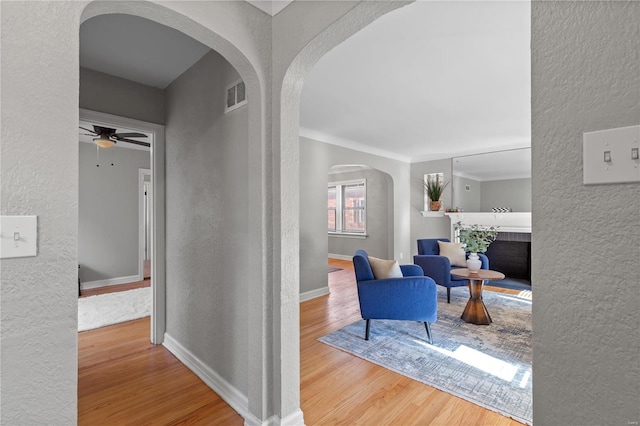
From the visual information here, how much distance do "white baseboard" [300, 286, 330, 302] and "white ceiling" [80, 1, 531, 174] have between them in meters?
2.45

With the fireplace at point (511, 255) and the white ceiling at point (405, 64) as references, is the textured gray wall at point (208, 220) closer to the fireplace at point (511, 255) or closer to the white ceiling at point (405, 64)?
the white ceiling at point (405, 64)

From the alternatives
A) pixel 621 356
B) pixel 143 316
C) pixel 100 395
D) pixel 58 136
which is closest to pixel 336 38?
pixel 58 136

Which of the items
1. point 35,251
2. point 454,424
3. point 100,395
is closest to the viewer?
point 35,251

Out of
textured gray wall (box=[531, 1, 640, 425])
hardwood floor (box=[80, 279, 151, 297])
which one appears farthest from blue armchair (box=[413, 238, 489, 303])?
hardwood floor (box=[80, 279, 151, 297])

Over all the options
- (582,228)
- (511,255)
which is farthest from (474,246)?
(582,228)

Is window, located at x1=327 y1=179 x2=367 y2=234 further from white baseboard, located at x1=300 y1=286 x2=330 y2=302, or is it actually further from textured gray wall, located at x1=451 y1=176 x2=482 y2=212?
white baseboard, located at x1=300 y1=286 x2=330 y2=302

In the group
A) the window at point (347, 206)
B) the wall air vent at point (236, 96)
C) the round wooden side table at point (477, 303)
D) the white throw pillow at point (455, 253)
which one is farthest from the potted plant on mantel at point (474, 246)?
the window at point (347, 206)

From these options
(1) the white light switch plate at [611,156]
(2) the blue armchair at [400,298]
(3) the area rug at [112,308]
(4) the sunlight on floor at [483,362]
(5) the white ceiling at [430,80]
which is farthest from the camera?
(3) the area rug at [112,308]

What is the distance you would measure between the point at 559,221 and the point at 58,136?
1.49 m

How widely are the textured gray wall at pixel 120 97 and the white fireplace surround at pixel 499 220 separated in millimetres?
5235

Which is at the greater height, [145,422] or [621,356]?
[621,356]

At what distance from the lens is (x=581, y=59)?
73 centimetres

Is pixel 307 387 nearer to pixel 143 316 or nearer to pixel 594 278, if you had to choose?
pixel 594 278

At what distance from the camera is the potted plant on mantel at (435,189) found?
6336 millimetres
